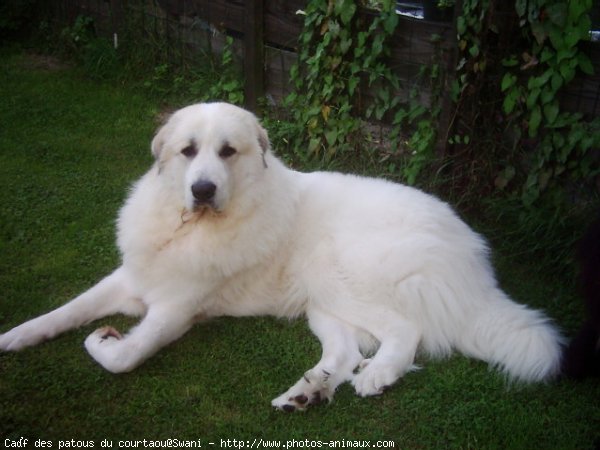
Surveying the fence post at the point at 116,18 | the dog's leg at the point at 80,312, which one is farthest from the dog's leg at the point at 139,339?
the fence post at the point at 116,18

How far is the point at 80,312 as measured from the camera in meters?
3.04

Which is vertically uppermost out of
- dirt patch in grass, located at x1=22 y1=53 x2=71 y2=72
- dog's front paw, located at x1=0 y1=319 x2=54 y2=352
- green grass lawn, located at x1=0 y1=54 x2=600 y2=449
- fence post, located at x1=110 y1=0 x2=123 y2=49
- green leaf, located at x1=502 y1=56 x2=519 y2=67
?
green leaf, located at x1=502 y1=56 x2=519 y2=67

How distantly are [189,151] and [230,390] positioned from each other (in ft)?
3.79

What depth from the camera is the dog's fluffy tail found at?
8.77ft

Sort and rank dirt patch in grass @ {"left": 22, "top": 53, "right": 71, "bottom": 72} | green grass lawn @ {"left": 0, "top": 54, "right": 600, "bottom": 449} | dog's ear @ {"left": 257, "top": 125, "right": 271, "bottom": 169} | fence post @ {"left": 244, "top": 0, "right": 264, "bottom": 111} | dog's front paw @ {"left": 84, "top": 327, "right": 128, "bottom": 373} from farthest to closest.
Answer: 1. dirt patch in grass @ {"left": 22, "top": 53, "right": 71, "bottom": 72}
2. fence post @ {"left": 244, "top": 0, "right": 264, "bottom": 111}
3. dog's ear @ {"left": 257, "top": 125, "right": 271, "bottom": 169}
4. dog's front paw @ {"left": 84, "top": 327, "right": 128, "bottom": 373}
5. green grass lawn @ {"left": 0, "top": 54, "right": 600, "bottom": 449}

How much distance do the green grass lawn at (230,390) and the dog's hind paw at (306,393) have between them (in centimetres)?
4

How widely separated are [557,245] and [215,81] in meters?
3.77

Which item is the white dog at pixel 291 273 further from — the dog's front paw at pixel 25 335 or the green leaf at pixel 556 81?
the green leaf at pixel 556 81

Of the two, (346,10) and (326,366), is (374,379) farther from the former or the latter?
(346,10)

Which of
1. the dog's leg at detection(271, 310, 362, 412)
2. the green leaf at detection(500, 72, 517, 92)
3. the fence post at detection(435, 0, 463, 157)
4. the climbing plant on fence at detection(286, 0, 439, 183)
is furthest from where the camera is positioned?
the climbing plant on fence at detection(286, 0, 439, 183)

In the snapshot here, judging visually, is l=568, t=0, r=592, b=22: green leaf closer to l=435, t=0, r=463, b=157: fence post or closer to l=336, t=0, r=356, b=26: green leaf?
l=435, t=0, r=463, b=157: fence post

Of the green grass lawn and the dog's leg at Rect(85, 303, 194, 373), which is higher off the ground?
the dog's leg at Rect(85, 303, 194, 373)

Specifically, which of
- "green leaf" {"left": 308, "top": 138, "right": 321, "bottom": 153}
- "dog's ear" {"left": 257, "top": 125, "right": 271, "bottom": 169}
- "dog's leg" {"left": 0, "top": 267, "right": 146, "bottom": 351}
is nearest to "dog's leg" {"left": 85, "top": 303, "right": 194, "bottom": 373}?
"dog's leg" {"left": 0, "top": 267, "right": 146, "bottom": 351}

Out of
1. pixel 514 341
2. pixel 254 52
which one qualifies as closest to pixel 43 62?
pixel 254 52
